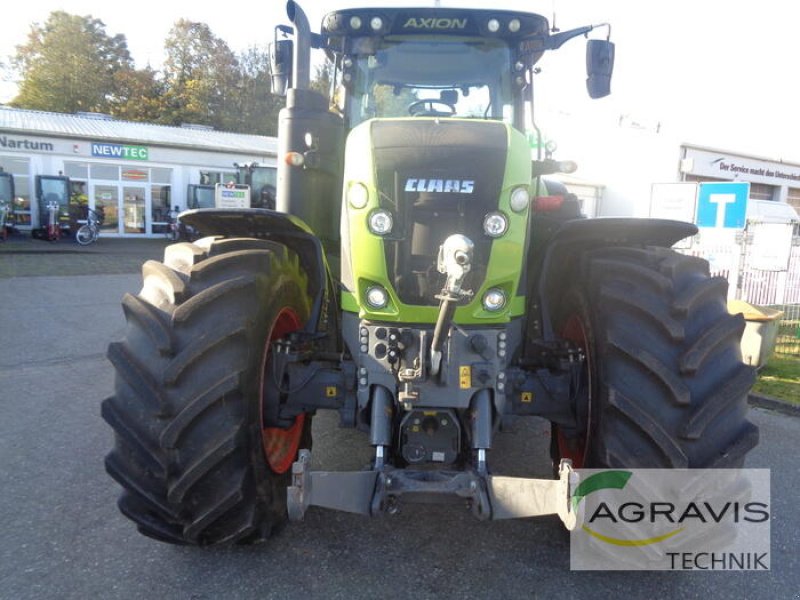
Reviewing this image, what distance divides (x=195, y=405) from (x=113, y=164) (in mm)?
27010

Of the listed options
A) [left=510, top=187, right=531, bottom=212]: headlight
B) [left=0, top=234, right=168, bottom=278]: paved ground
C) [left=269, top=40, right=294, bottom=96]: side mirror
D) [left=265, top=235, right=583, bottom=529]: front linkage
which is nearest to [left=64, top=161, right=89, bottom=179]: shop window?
[left=0, top=234, right=168, bottom=278]: paved ground

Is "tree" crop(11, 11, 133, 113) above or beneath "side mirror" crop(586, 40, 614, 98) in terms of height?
above

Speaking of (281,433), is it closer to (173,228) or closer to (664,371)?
(664,371)

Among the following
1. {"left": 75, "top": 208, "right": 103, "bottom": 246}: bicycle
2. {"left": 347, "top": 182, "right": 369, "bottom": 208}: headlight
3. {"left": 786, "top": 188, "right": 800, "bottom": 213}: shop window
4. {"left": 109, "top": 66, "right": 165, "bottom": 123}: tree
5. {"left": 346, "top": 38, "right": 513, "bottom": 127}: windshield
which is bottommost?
{"left": 75, "top": 208, "right": 103, "bottom": 246}: bicycle

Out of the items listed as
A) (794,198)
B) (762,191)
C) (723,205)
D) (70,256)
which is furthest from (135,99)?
(723,205)

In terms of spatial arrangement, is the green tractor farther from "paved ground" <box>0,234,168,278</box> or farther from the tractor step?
"paved ground" <box>0,234,168,278</box>

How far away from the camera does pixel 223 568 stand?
2.80 m

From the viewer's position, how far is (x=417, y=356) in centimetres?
273

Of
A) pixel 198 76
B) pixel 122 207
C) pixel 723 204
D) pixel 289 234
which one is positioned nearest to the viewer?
pixel 289 234

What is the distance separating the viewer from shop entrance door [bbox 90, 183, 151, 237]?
26250mm

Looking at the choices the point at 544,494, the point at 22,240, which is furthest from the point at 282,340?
the point at 22,240

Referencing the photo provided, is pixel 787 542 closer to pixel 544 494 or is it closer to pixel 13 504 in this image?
pixel 544 494

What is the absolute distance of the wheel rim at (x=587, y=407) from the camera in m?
2.90

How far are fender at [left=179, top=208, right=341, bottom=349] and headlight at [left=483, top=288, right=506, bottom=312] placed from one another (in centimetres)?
95
